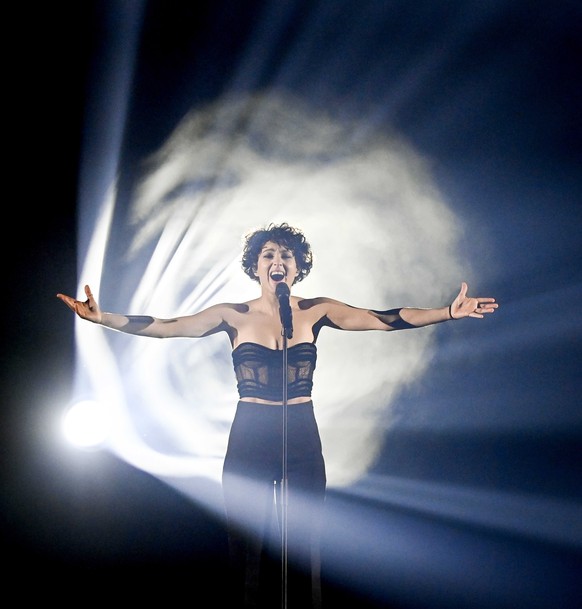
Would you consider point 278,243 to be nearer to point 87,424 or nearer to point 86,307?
point 86,307

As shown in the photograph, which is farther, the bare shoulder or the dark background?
the bare shoulder

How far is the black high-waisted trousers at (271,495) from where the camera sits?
9.98ft

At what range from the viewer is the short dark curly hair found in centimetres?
356

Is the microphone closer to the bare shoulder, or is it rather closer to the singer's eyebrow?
the bare shoulder

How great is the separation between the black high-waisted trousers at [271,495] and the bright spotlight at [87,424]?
64cm

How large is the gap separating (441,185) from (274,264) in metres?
1.07

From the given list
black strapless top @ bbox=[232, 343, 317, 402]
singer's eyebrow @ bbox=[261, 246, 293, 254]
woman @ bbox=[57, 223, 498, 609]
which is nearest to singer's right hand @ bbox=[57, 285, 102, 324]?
woman @ bbox=[57, 223, 498, 609]

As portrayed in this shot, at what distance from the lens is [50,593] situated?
315cm

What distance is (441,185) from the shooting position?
3.93 m

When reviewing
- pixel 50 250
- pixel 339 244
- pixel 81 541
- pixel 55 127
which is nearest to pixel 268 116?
pixel 339 244

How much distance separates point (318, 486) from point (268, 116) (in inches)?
74.8

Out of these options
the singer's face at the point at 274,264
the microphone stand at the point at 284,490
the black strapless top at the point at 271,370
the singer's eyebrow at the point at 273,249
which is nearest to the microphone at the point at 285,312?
the microphone stand at the point at 284,490

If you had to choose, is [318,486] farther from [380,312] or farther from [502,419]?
[502,419]

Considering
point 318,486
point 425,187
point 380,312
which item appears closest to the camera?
point 318,486
